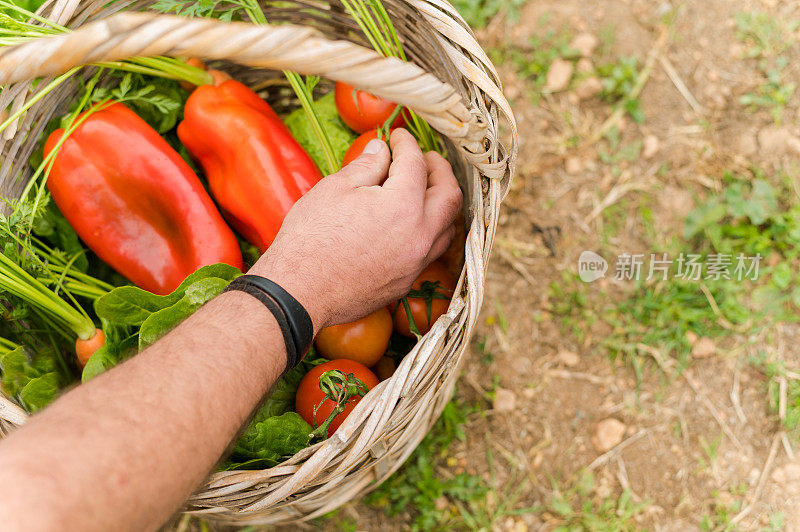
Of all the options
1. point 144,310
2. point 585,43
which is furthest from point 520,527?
point 585,43

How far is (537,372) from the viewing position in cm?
160

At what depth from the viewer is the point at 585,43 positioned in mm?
1785

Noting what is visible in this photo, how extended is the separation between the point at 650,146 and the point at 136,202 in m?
1.34

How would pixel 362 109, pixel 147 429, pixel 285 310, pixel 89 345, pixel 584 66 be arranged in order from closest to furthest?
1. pixel 147 429
2. pixel 285 310
3. pixel 89 345
4. pixel 362 109
5. pixel 584 66

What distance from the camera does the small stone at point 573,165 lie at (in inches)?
67.6

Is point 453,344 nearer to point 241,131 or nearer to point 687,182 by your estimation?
point 241,131

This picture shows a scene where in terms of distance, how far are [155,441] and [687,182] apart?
152cm

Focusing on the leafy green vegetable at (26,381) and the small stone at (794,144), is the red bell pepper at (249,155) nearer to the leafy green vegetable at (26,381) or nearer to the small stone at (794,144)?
the leafy green vegetable at (26,381)

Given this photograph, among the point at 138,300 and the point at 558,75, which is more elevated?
the point at 138,300

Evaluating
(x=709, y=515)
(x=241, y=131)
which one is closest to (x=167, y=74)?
(x=241, y=131)

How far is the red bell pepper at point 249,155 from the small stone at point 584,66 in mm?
925

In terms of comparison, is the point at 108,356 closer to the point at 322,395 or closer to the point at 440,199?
the point at 322,395

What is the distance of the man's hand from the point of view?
0.91 meters

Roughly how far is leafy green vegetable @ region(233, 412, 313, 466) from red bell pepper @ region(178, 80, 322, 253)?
1.31 ft
